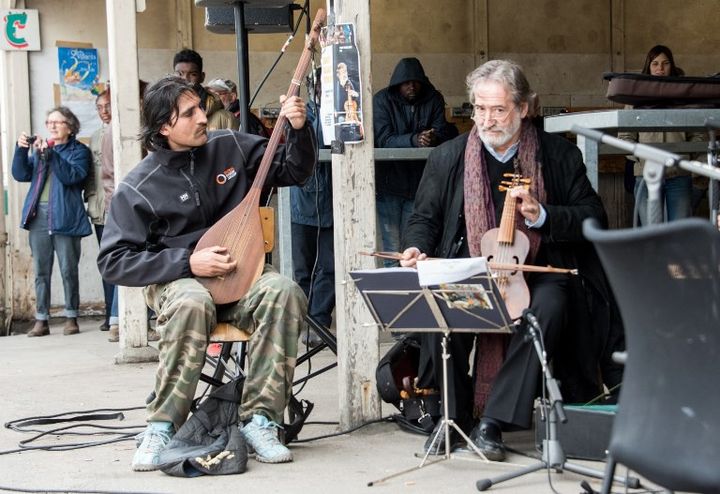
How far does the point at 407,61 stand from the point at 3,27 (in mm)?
3606

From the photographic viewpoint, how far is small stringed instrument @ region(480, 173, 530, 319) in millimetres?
4875

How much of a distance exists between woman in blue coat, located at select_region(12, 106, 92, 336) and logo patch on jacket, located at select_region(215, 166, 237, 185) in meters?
4.73

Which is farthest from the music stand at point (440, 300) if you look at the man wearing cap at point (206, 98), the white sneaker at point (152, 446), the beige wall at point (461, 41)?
the beige wall at point (461, 41)

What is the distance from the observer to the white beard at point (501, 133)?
5.08 metres

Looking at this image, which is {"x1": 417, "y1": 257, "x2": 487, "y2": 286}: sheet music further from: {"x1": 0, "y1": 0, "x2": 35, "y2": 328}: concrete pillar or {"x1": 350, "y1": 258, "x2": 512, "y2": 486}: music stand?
{"x1": 0, "y1": 0, "x2": 35, "y2": 328}: concrete pillar

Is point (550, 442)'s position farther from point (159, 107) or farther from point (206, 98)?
point (206, 98)

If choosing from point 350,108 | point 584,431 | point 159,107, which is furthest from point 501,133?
point 159,107

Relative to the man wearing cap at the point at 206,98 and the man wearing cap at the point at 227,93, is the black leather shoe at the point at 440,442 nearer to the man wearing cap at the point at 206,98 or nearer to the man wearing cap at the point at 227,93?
the man wearing cap at the point at 206,98

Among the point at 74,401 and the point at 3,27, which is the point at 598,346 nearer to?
the point at 74,401

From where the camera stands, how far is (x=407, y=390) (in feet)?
17.3

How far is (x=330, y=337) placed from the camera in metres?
5.76

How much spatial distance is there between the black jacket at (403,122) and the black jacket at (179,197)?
3.22 metres

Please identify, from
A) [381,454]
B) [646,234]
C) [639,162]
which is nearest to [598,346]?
[381,454]

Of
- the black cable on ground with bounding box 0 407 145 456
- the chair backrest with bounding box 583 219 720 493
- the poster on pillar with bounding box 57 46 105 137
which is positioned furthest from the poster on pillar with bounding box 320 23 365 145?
the poster on pillar with bounding box 57 46 105 137
